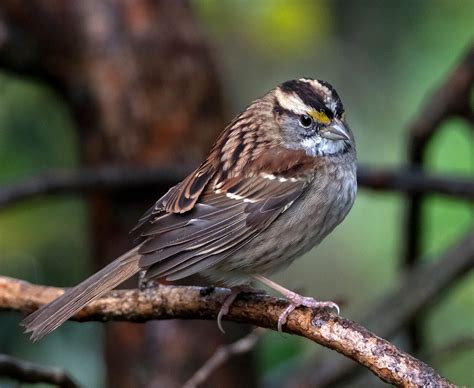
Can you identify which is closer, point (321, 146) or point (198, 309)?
point (198, 309)

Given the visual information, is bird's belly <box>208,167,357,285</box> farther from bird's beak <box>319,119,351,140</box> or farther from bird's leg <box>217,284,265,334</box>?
bird's beak <box>319,119,351,140</box>

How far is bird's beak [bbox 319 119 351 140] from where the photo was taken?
3.90 meters

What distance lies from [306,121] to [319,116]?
7cm

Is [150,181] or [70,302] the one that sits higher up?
[70,302]

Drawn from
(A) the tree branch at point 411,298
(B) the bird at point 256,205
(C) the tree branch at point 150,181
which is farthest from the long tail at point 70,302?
(A) the tree branch at point 411,298

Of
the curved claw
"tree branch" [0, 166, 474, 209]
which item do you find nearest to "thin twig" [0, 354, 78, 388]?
the curved claw

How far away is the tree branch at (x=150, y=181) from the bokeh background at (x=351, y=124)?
1.00 feet

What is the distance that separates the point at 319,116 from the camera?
12.8 ft

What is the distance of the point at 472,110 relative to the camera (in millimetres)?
5199

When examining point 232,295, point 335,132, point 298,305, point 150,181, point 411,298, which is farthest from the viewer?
point 150,181

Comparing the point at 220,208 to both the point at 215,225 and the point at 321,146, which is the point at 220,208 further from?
the point at 321,146

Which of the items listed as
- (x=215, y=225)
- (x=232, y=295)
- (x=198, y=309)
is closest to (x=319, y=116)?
(x=215, y=225)

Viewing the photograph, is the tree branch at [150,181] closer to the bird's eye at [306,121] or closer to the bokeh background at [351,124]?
the bokeh background at [351,124]

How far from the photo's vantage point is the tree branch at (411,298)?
4.73 metres
